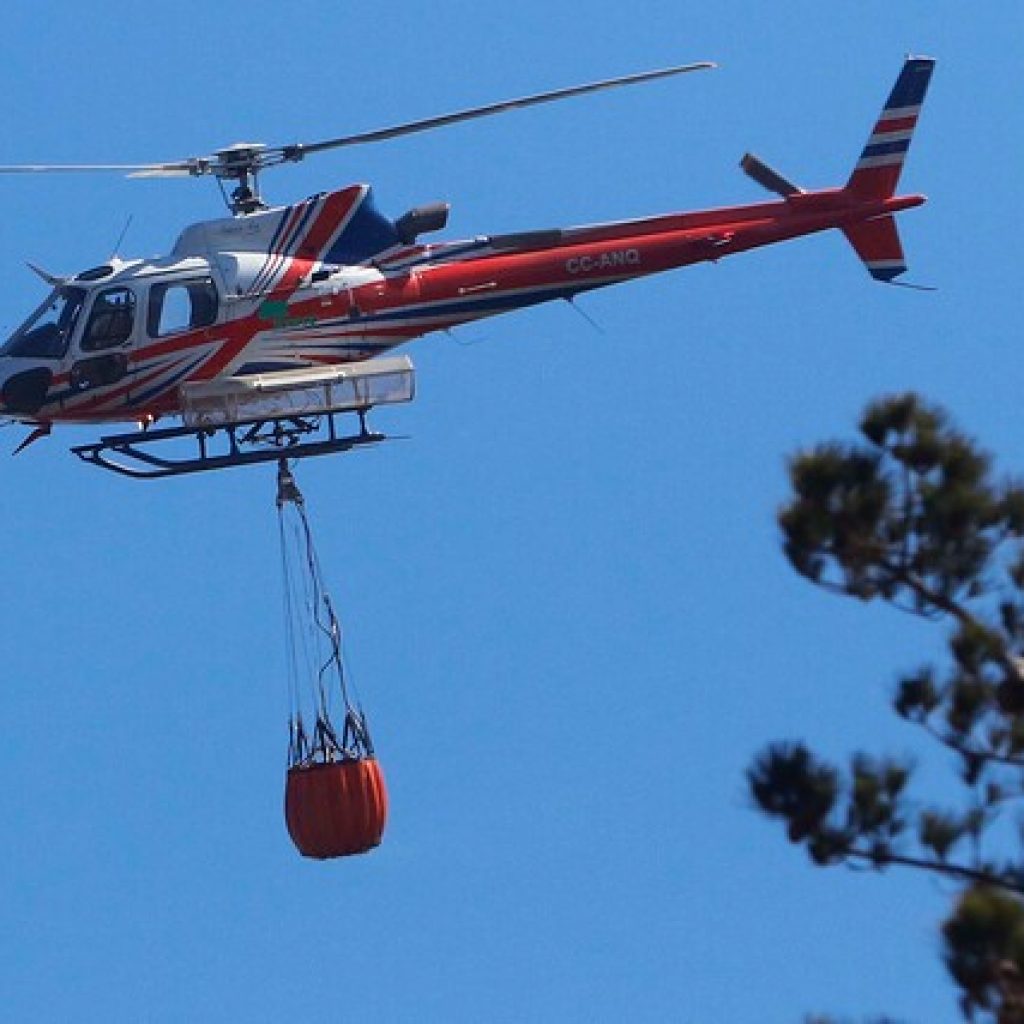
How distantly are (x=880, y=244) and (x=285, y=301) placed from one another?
5936 millimetres

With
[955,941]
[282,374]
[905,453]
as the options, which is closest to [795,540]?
[905,453]

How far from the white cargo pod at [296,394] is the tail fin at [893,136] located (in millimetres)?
5420

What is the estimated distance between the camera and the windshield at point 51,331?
32.3m

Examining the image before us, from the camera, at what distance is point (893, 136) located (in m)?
35.2

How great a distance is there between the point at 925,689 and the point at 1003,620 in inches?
24.6

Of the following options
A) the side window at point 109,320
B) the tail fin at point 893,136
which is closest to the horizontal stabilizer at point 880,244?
the tail fin at point 893,136

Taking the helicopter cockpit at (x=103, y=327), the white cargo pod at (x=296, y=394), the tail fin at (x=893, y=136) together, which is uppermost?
the tail fin at (x=893, y=136)

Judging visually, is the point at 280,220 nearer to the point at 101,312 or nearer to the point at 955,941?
the point at 101,312

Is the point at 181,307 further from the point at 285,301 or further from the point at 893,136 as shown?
the point at 893,136

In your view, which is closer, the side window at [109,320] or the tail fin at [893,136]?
the side window at [109,320]

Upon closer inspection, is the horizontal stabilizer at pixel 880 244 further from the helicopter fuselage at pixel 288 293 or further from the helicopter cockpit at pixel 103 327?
the helicopter cockpit at pixel 103 327

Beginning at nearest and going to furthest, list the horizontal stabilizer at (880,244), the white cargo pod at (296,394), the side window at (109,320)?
1. the white cargo pod at (296,394)
2. the side window at (109,320)
3. the horizontal stabilizer at (880,244)

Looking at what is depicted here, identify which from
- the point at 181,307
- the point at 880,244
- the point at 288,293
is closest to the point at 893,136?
the point at 880,244

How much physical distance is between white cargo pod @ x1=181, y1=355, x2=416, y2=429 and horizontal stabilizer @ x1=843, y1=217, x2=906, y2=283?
501cm
